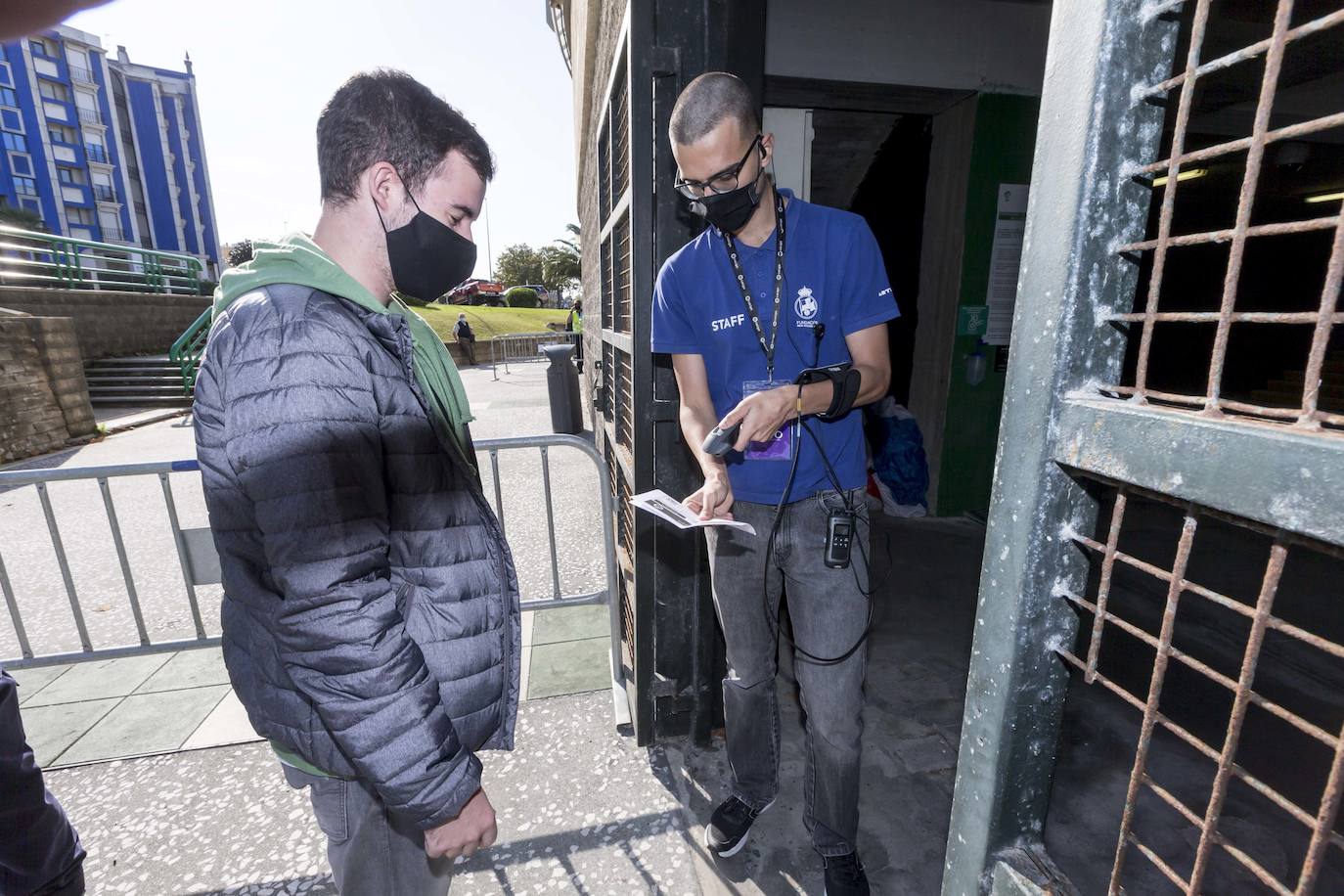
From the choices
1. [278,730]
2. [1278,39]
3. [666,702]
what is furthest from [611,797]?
[1278,39]

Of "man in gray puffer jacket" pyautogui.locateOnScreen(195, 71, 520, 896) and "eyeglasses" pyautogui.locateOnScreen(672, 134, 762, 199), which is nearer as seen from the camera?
"man in gray puffer jacket" pyautogui.locateOnScreen(195, 71, 520, 896)

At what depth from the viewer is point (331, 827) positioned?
145cm

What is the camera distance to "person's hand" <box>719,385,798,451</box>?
69.6 inches

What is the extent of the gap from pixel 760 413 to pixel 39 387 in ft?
36.2

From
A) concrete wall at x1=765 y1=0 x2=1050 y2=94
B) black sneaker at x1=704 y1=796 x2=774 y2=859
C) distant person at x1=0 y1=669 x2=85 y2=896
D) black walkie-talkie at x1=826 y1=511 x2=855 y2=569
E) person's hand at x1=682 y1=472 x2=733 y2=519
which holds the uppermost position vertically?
concrete wall at x1=765 y1=0 x2=1050 y2=94

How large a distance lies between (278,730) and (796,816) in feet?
6.49

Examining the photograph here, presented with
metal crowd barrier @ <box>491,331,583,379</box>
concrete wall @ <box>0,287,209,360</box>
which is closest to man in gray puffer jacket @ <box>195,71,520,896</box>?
concrete wall @ <box>0,287,209,360</box>

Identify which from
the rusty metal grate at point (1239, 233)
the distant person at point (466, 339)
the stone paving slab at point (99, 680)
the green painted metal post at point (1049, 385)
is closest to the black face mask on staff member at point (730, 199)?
the green painted metal post at point (1049, 385)

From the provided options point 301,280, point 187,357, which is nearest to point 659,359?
point 301,280

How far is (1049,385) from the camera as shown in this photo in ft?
2.61

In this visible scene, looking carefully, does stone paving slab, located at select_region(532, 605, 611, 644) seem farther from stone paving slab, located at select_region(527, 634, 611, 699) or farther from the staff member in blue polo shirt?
the staff member in blue polo shirt

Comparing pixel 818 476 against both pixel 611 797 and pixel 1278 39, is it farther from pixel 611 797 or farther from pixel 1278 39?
pixel 611 797

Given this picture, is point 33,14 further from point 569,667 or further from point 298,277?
point 569,667

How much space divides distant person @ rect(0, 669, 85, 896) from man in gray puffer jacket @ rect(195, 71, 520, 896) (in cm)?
101
